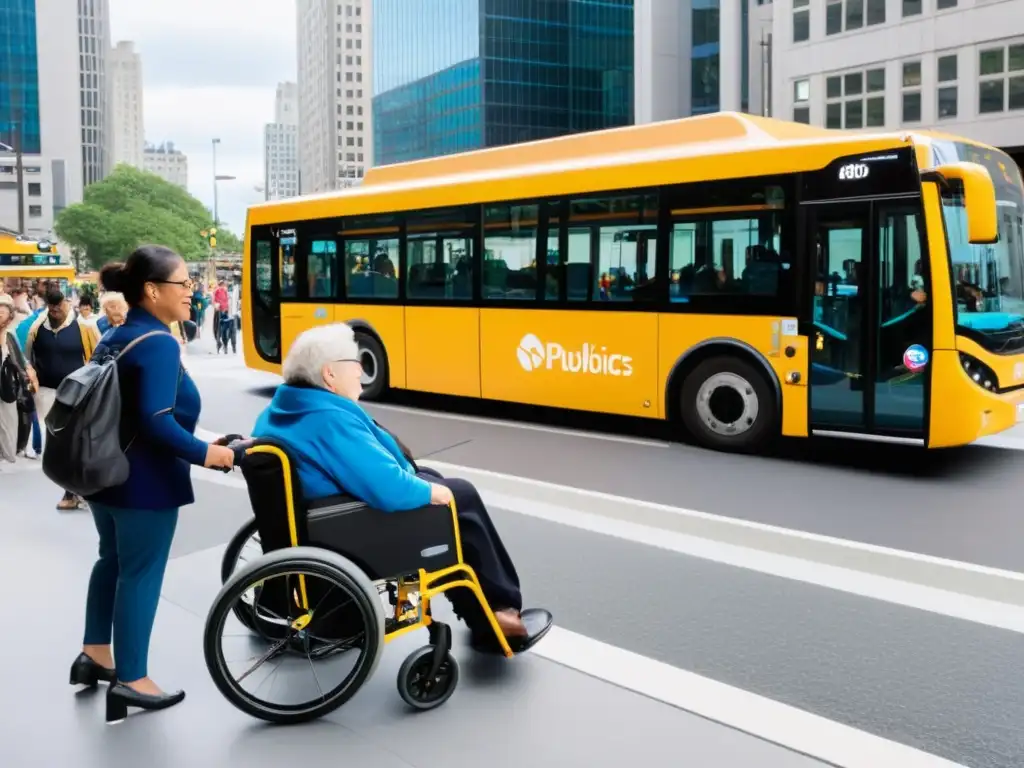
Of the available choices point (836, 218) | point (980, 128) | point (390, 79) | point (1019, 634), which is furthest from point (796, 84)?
point (390, 79)

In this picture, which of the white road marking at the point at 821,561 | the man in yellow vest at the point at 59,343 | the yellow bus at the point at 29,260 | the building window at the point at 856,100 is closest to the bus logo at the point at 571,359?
the white road marking at the point at 821,561

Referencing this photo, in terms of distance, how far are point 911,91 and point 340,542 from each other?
32.8 metres

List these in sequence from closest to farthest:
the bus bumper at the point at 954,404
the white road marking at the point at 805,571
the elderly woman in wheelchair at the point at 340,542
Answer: the elderly woman in wheelchair at the point at 340,542 < the white road marking at the point at 805,571 < the bus bumper at the point at 954,404

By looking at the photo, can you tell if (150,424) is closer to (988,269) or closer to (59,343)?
(59,343)

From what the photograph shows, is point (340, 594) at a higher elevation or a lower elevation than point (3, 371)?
lower

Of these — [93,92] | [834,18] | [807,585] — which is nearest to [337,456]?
[807,585]

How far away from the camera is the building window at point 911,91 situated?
107ft

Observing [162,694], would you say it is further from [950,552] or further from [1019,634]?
[950,552]

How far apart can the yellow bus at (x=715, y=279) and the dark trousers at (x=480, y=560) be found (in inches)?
219

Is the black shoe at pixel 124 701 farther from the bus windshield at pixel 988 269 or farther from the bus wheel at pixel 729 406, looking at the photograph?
the bus windshield at pixel 988 269

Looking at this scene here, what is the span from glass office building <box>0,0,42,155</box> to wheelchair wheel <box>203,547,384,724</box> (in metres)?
125

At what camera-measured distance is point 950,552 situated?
6.46 meters

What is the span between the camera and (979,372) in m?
8.71

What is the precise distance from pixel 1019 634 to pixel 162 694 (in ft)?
12.4
